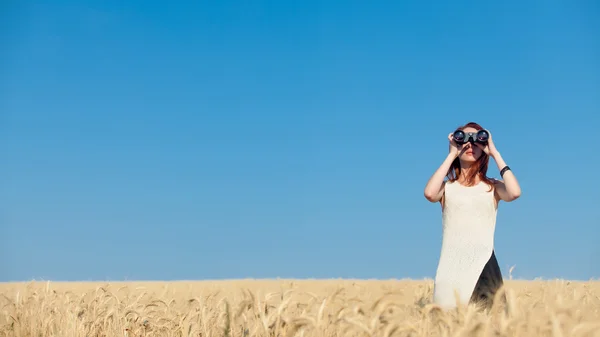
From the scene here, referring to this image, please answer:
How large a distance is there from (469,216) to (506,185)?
522 mm

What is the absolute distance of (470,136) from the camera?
666 cm

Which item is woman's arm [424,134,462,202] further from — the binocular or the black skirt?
the black skirt

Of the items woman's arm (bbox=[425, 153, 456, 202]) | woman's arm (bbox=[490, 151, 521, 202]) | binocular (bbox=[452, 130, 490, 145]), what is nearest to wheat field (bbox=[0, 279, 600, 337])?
woman's arm (bbox=[490, 151, 521, 202])

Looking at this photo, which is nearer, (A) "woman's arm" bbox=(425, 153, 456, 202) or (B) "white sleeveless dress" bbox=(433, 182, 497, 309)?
(B) "white sleeveless dress" bbox=(433, 182, 497, 309)

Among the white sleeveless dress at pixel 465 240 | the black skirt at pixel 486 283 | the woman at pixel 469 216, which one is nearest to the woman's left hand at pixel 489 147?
the woman at pixel 469 216

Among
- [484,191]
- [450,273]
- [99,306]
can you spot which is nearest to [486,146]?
[484,191]

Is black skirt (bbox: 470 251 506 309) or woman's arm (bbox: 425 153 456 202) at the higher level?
woman's arm (bbox: 425 153 456 202)

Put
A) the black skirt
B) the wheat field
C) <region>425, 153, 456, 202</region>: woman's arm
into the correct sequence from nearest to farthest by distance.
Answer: the wheat field
the black skirt
<region>425, 153, 456, 202</region>: woman's arm

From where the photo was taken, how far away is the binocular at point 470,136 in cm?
659

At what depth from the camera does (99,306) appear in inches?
274

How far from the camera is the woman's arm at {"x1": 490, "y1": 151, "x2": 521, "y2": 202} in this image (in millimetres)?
6582

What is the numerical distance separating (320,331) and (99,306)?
421cm

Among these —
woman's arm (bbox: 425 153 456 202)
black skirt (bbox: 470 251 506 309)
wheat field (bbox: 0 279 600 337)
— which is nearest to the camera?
wheat field (bbox: 0 279 600 337)

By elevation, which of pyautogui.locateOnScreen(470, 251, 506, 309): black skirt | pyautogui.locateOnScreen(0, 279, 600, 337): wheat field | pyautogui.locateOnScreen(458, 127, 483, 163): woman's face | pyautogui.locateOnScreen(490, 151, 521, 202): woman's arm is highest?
pyautogui.locateOnScreen(458, 127, 483, 163): woman's face
